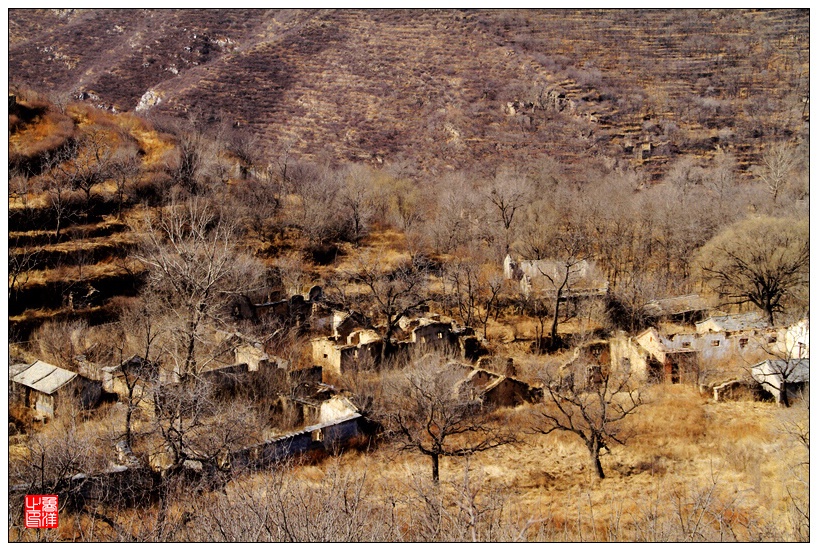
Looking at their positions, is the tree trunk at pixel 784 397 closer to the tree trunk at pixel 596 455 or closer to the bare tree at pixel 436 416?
the tree trunk at pixel 596 455

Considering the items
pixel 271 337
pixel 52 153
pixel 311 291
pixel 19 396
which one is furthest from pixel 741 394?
pixel 52 153

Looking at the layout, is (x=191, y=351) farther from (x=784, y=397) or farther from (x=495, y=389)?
(x=784, y=397)

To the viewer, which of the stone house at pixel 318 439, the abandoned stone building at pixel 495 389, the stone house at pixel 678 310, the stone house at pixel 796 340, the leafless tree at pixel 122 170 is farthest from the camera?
the leafless tree at pixel 122 170

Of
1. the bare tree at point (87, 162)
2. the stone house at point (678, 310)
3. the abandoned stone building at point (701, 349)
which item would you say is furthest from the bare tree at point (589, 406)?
the bare tree at point (87, 162)

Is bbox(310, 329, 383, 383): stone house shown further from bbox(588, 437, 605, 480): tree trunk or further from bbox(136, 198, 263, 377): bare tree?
bbox(588, 437, 605, 480): tree trunk

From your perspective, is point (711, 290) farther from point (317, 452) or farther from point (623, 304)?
point (317, 452)

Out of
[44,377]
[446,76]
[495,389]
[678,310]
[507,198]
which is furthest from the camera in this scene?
[446,76]

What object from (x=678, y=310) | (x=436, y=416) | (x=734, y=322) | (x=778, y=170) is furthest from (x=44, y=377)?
(x=778, y=170)
